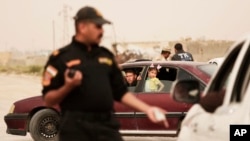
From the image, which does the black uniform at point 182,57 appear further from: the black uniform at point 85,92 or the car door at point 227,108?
the black uniform at point 85,92

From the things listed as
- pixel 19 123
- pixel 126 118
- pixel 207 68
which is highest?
pixel 207 68

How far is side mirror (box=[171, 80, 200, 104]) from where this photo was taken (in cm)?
368

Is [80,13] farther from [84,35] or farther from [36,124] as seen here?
[36,124]

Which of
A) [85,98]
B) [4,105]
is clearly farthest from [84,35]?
[4,105]

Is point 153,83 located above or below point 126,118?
above

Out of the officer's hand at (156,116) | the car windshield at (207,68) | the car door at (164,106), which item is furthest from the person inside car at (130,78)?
the officer's hand at (156,116)

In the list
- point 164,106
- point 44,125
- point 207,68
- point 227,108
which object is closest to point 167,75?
point 207,68

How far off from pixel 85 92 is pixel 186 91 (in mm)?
652

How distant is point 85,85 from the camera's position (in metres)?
3.70

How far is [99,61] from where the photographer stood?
3.76m

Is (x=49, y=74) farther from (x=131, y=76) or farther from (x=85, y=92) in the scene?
(x=131, y=76)

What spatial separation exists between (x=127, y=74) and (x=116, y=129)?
17.3 ft

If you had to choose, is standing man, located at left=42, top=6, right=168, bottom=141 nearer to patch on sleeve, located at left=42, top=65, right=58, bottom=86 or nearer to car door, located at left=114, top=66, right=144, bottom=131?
patch on sleeve, located at left=42, top=65, right=58, bottom=86

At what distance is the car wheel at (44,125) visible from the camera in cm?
936
